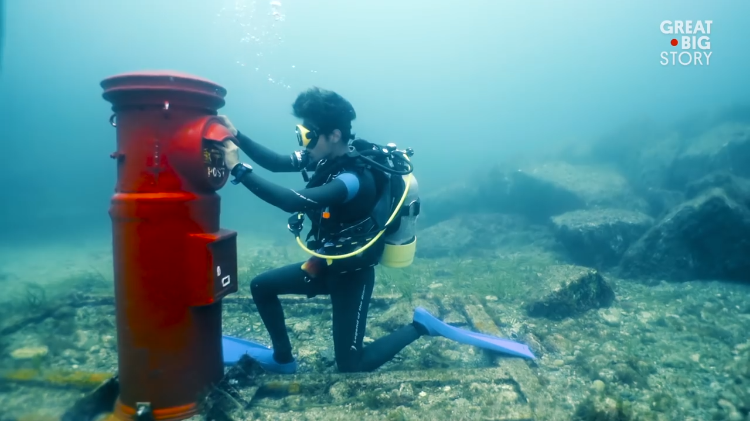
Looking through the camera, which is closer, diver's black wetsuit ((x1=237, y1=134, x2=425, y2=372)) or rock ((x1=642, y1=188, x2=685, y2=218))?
diver's black wetsuit ((x1=237, y1=134, x2=425, y2=372))

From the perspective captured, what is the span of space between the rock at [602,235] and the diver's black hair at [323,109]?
327 inches

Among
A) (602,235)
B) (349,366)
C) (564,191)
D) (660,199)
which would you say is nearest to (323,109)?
(349,366)

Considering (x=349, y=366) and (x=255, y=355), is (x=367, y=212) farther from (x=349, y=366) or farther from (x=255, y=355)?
(x=255, y=355)

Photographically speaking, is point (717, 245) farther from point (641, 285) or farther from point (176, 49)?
point (176, 49)

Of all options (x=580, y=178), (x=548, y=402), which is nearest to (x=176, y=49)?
(x=580, y=178)

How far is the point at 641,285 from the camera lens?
754 cm

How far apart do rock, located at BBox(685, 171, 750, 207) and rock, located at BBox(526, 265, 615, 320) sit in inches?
160

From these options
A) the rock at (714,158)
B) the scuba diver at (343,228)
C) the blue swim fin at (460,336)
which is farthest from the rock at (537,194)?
the scuba diver at (343,228)

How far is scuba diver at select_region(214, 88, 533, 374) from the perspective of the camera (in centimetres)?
337

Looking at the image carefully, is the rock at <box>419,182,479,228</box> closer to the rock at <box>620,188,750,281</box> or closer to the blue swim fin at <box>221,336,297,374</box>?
the rock at <box>620,188,750,281</box>

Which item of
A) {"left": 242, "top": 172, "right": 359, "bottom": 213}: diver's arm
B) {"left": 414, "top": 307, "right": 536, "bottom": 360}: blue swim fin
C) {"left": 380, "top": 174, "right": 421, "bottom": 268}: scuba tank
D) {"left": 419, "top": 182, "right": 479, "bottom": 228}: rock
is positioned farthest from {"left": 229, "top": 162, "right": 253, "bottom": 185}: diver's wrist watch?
{"left": 419, "top": 182, "right": 479, "bottom": 228}: rock

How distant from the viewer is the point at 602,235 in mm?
9562

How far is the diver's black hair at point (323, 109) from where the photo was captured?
3.35 m

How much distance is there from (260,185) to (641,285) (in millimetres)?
7754
